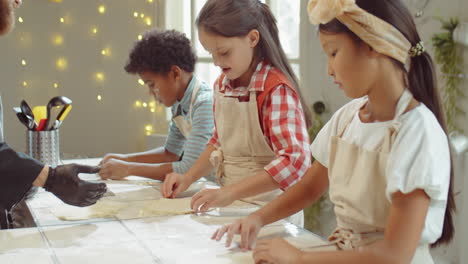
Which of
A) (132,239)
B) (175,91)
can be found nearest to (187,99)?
(175,91)

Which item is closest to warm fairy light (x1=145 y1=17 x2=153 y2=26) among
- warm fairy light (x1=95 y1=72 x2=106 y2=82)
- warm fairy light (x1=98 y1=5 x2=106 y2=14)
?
warm fairy light (x1=98 y1=5 x2=106 y2=14)

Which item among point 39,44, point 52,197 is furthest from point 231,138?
point 39,44

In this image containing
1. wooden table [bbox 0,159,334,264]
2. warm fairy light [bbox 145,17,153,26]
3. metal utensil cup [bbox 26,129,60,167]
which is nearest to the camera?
wooden table [bbox 0,159,334,264]

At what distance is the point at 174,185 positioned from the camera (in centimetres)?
142

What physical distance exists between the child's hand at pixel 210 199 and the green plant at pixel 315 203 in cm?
127

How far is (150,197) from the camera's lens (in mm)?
1390

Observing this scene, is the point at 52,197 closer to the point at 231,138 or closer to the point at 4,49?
the point at 231,138

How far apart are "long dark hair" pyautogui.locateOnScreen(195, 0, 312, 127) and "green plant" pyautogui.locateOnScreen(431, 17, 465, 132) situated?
0.71 m

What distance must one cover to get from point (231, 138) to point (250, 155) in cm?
7

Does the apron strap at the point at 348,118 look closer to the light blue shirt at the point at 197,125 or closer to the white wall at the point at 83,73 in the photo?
the light blue shirt at the point at 197,125

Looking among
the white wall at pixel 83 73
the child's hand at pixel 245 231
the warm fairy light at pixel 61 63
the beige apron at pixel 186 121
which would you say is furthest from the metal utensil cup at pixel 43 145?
the warm fairy light at pixel 61 63

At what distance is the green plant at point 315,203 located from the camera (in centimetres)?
243

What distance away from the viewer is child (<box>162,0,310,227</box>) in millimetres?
1266

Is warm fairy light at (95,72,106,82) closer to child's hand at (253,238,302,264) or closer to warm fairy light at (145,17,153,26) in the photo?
warm fairy light at (145,17,153,26)
